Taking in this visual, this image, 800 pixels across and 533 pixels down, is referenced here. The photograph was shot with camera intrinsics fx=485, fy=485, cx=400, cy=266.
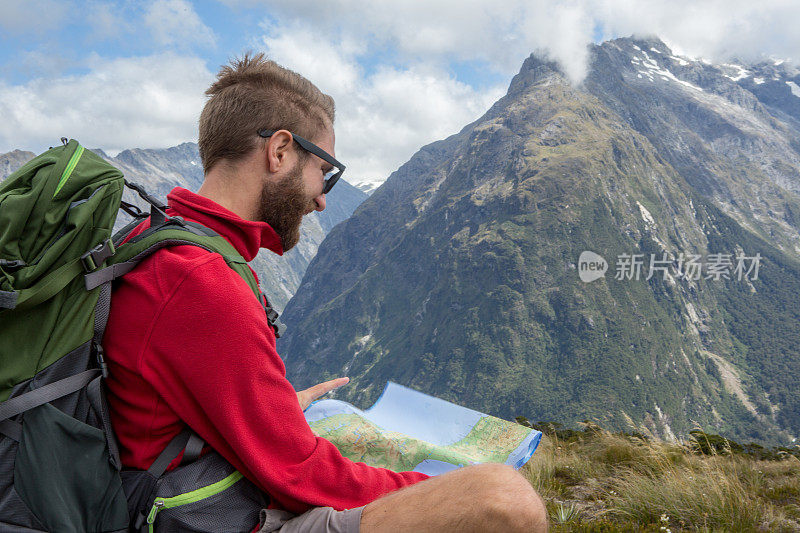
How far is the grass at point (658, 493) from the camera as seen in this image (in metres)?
4.81

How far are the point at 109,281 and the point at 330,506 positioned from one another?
134 centimetres

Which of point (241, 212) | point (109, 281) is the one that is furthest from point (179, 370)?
point (241, 212)

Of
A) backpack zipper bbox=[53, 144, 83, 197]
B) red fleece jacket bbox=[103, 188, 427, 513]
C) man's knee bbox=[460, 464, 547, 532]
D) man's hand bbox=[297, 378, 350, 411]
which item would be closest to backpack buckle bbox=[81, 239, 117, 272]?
red fleece jacket bbox=[103, 188, 427, 513]

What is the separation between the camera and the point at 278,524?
2109 millimetres

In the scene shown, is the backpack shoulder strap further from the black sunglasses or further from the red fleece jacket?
the black sunglasses

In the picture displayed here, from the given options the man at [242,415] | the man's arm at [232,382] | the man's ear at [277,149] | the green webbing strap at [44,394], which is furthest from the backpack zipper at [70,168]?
the man's ear at [277,149]

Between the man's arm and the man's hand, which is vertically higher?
the man's arm

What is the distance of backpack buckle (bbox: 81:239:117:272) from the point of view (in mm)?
1892

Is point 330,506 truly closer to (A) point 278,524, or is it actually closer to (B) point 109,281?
(A) point 278,524

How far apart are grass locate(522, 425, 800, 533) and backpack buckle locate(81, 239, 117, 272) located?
428cm

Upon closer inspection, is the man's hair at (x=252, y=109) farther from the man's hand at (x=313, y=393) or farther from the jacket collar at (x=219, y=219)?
the man's hand at (x=313, y=393)

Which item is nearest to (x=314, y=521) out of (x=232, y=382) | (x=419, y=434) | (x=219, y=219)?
(x=232, y=382)

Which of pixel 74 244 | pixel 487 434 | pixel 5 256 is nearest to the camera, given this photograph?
pixel 5 256

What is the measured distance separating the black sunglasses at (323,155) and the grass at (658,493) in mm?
3650
